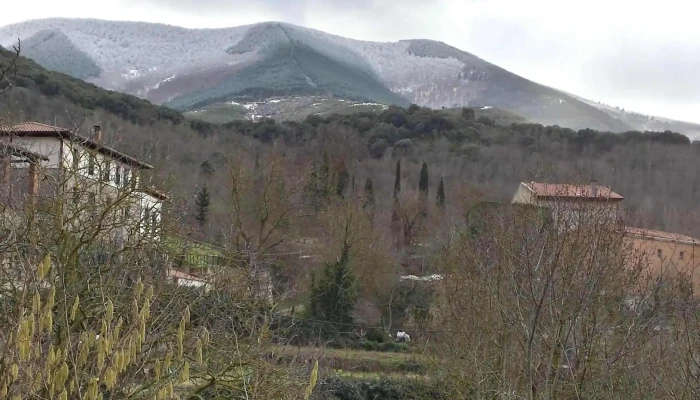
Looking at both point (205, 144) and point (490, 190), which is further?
point (205, 144)

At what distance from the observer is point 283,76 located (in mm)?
157375

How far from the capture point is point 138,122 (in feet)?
203

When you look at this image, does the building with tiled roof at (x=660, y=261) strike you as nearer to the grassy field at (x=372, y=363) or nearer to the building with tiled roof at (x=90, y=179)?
the building with tiled roof at (x=90, y=179)

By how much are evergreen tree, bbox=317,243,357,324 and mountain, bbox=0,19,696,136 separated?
101875 millimetres

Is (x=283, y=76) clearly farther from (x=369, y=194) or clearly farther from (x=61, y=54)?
(x=369, y=194)

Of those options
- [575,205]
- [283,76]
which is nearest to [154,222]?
[575,205]

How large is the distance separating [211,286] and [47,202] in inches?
118

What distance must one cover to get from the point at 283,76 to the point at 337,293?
129 meters

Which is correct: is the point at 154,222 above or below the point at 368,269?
above

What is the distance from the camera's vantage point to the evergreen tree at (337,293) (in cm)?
3321

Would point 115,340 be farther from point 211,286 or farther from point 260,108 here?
point 260,108

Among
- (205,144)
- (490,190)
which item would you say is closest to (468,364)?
(490,190)

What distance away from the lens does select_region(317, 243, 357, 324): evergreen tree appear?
33.2 m

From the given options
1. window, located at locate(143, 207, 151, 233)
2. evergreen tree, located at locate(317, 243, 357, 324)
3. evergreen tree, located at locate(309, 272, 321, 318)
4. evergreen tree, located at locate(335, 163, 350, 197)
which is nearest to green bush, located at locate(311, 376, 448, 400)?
window, located at locate(143, 207, 151, 233)
